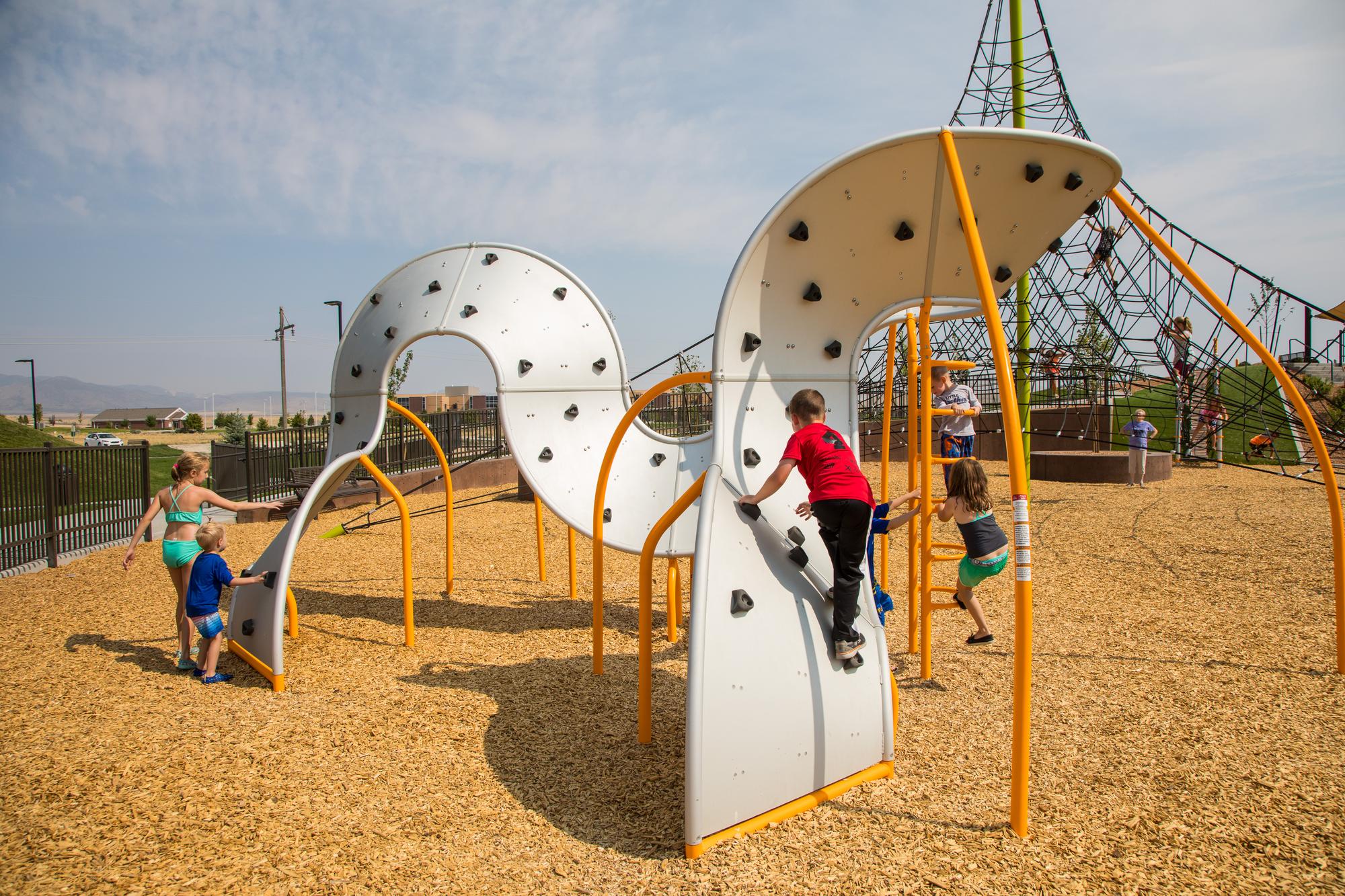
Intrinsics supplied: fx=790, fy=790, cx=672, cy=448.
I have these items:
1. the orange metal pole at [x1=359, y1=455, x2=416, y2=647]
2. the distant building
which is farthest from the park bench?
the distant building

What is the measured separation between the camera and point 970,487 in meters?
4.44

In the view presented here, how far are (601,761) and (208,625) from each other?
9.49 feet

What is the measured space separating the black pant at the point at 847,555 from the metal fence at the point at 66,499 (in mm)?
9446

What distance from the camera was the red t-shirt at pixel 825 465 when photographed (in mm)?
3518

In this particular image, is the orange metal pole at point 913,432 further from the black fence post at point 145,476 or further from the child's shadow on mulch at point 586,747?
the black fence post at point 145,476

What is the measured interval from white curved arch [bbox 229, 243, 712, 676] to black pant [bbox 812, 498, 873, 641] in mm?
2575

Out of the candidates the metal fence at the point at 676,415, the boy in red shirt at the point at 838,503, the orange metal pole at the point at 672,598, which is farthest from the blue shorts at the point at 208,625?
the metal fence at the point at 676,415

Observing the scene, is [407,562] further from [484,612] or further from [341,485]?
[341,485]

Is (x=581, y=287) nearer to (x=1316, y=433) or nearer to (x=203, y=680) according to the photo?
(x=203, y=680)

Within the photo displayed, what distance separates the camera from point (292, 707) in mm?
4629

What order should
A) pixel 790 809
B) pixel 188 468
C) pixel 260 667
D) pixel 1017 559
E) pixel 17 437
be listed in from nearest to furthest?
pixel 1017 559 → pixel 790 809 → pixel 260 667 → pixel 188 468 → pixel 17 437

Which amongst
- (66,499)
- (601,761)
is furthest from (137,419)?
(601,761)

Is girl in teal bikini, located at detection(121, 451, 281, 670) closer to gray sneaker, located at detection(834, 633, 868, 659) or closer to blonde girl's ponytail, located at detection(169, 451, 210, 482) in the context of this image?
blonde girl's ponytail, located at detection(169, 451, 210, 482)

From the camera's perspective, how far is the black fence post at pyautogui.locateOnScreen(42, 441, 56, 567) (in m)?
9.41
